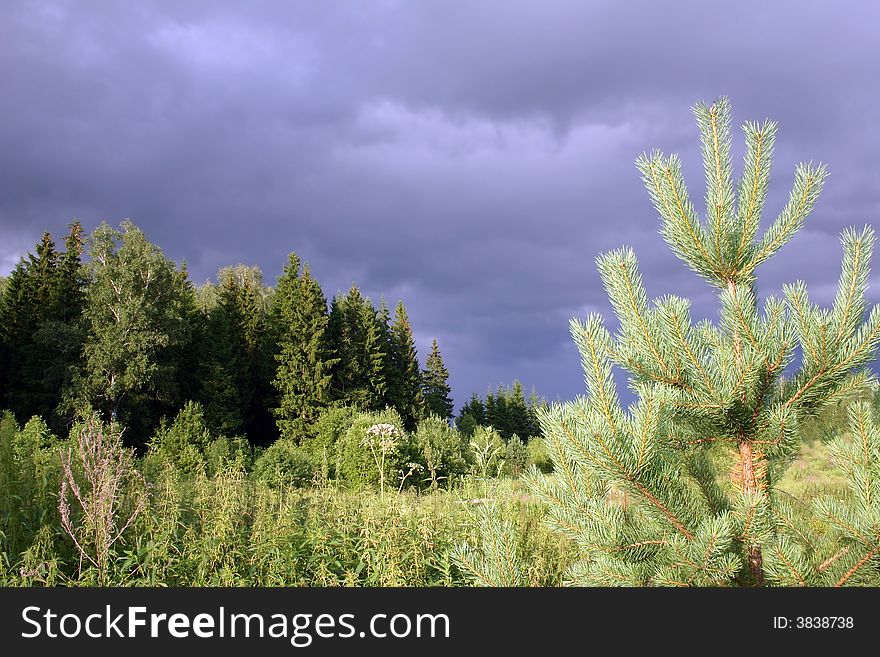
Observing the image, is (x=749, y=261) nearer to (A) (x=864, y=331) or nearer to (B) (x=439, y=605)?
(A) (x=864, y=331)

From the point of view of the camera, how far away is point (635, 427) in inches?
92.5

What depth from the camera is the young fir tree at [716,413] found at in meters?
2.38

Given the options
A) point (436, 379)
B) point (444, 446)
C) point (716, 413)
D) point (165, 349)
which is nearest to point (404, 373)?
point (436, 379)

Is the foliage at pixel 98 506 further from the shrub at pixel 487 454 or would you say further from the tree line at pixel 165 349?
the tree line at pixel 165 349

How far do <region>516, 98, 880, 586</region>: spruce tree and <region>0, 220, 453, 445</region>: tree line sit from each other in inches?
969

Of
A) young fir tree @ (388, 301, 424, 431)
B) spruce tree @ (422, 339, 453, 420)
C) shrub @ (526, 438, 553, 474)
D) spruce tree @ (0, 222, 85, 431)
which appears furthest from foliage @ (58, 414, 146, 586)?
spruce tree @ (422, 339, 453, 420)

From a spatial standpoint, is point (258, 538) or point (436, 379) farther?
point (436, 379)

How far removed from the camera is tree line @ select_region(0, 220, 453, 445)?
82.2ft

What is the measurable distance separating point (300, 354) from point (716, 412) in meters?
28.4

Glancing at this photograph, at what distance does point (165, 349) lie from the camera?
2814 cm

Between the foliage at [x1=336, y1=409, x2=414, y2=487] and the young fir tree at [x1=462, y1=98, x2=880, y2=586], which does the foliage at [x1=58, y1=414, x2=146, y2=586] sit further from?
the foliage at [x1=336, y1=409, x2=414, y2=487]

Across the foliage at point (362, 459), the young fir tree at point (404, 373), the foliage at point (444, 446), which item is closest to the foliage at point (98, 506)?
the foliage at point (362, 459)

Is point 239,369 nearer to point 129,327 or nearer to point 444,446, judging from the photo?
point 129,327

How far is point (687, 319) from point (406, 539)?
10.4 feet
